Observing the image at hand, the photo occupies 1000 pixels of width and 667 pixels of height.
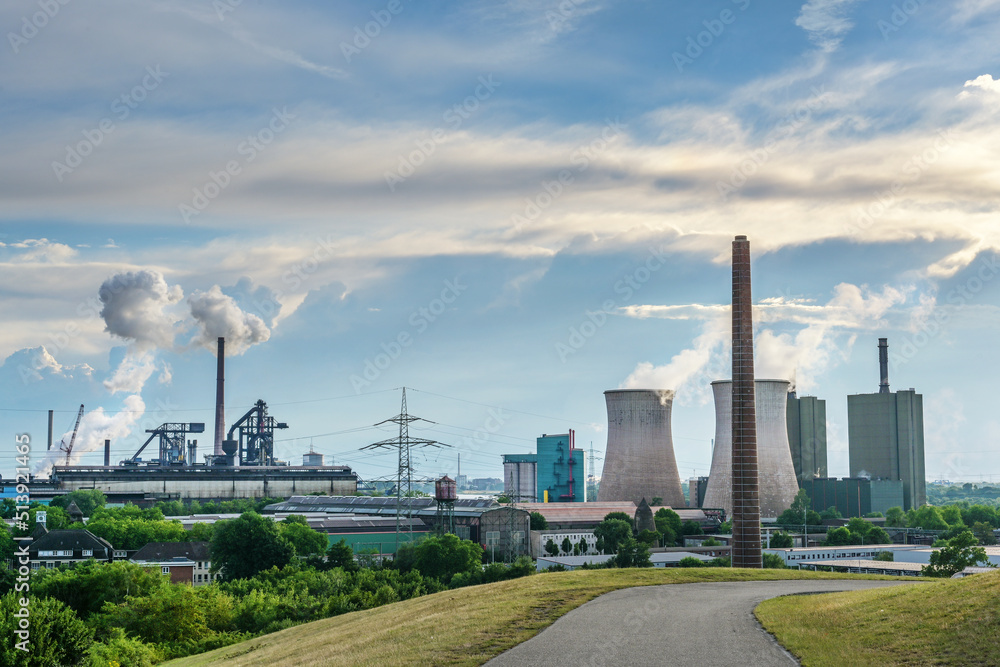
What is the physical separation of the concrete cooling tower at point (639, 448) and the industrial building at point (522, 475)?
61.1 meters

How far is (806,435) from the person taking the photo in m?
122

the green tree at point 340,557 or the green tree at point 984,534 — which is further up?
the green tree at point 340,557

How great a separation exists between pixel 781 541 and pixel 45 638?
59868 millimetres

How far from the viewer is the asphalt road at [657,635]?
17.0 m

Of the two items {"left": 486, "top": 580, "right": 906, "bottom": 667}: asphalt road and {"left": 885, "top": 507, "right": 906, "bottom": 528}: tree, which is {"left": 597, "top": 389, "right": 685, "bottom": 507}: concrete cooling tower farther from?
{"left": 486, "top": 580, "right": 906, "bottom": 667}: asphalt road

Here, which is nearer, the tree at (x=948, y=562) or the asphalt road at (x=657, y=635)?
the asphalt road at (x=657, y=635)

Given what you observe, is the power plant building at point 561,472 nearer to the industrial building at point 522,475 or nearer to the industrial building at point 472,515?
→ the industrial building at point 522,475

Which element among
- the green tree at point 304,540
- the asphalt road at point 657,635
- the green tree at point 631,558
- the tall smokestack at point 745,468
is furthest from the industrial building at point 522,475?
the asphalt road at point 657,635

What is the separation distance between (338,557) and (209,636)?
20148mm

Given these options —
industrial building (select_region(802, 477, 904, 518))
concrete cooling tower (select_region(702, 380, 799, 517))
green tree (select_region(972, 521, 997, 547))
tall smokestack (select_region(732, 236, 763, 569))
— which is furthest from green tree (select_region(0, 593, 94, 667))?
industrial building (select_region(802, 477, 904, 518))

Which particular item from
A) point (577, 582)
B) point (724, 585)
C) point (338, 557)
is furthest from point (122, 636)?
point (338, 557)

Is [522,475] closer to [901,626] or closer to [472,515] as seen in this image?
[472,515]

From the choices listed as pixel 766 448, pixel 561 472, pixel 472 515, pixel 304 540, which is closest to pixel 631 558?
pixel 304 540

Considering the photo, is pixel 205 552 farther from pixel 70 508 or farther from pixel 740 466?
pixel 70 508
